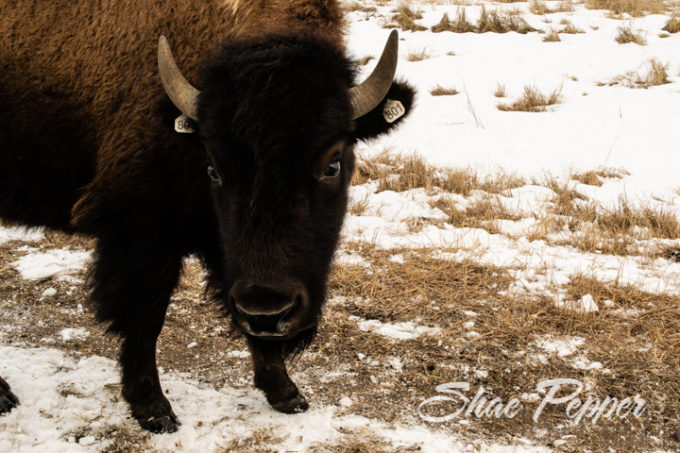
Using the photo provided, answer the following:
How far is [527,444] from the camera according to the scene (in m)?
2.71

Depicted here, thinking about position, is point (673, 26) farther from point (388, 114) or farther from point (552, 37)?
point (388, 114)

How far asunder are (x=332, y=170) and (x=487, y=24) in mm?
9826

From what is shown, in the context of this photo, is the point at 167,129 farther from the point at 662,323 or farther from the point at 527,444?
the point at 662,323

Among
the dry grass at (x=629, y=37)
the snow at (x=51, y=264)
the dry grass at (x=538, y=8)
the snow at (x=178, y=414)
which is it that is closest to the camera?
the snow at (x=178, y=414)

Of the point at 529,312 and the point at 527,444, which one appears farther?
the point at 529,312

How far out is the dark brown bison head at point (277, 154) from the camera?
2162 mm

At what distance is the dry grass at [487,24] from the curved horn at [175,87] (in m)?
9.78

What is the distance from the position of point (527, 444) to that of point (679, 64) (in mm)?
8045

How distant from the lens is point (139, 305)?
114 inches

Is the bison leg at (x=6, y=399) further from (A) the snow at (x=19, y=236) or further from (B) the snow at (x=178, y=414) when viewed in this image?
(A) the snow at (x=19, y=236)

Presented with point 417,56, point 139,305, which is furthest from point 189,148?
point 417,56

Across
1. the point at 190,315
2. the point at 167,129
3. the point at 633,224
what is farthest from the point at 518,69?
the point at 167,129

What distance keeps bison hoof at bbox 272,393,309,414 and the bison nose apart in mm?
1001

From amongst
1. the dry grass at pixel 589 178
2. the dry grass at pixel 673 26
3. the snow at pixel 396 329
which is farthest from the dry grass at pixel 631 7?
the snow at pixel 396 329
